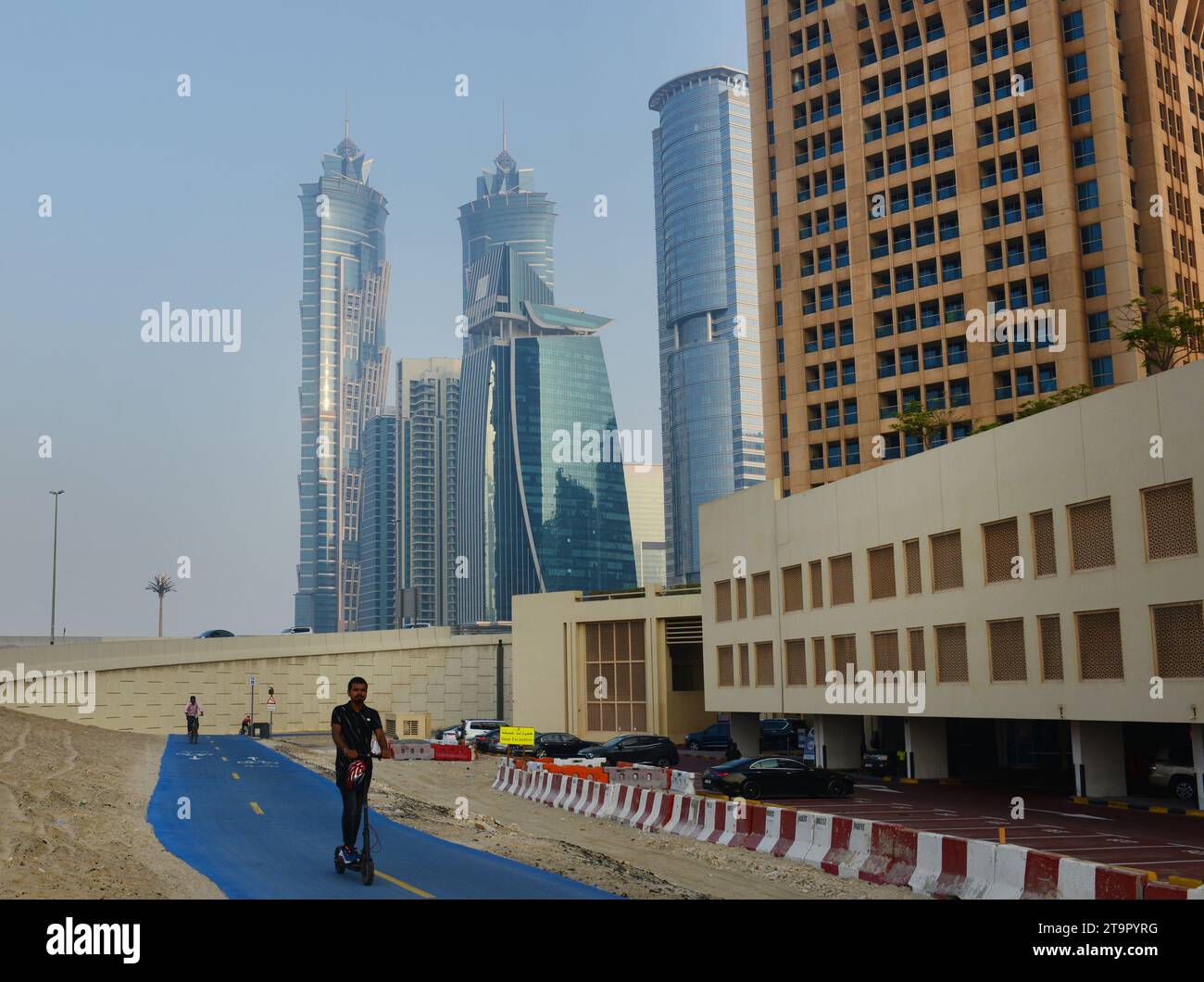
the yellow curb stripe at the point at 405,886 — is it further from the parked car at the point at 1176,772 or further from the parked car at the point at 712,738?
the parked car at the point at 712,738

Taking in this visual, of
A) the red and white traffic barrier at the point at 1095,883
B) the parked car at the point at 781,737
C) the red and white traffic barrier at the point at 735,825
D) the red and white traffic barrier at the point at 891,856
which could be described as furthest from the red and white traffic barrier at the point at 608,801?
the parked car at the point at 781,737

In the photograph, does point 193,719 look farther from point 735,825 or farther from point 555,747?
point 735,825

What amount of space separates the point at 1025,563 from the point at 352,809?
2639 cm

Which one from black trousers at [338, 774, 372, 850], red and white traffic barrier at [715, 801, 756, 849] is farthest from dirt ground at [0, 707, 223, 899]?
red and white traffic barrier at [715, 801, 756, 849]

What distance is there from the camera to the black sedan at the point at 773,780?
117ft

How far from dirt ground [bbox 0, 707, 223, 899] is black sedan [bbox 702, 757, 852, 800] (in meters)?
16.1

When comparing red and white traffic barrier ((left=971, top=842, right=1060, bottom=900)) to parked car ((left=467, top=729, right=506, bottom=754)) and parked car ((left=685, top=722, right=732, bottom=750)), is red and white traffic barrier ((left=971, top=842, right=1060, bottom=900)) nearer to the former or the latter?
parked car ((left=467, top=729, right=506, bottom=754))

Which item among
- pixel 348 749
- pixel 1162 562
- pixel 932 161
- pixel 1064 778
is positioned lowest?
pixel 1064 778

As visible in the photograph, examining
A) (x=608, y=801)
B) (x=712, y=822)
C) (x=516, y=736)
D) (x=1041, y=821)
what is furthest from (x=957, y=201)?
(x=712, y=822)

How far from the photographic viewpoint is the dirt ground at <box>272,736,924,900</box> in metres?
16.8
